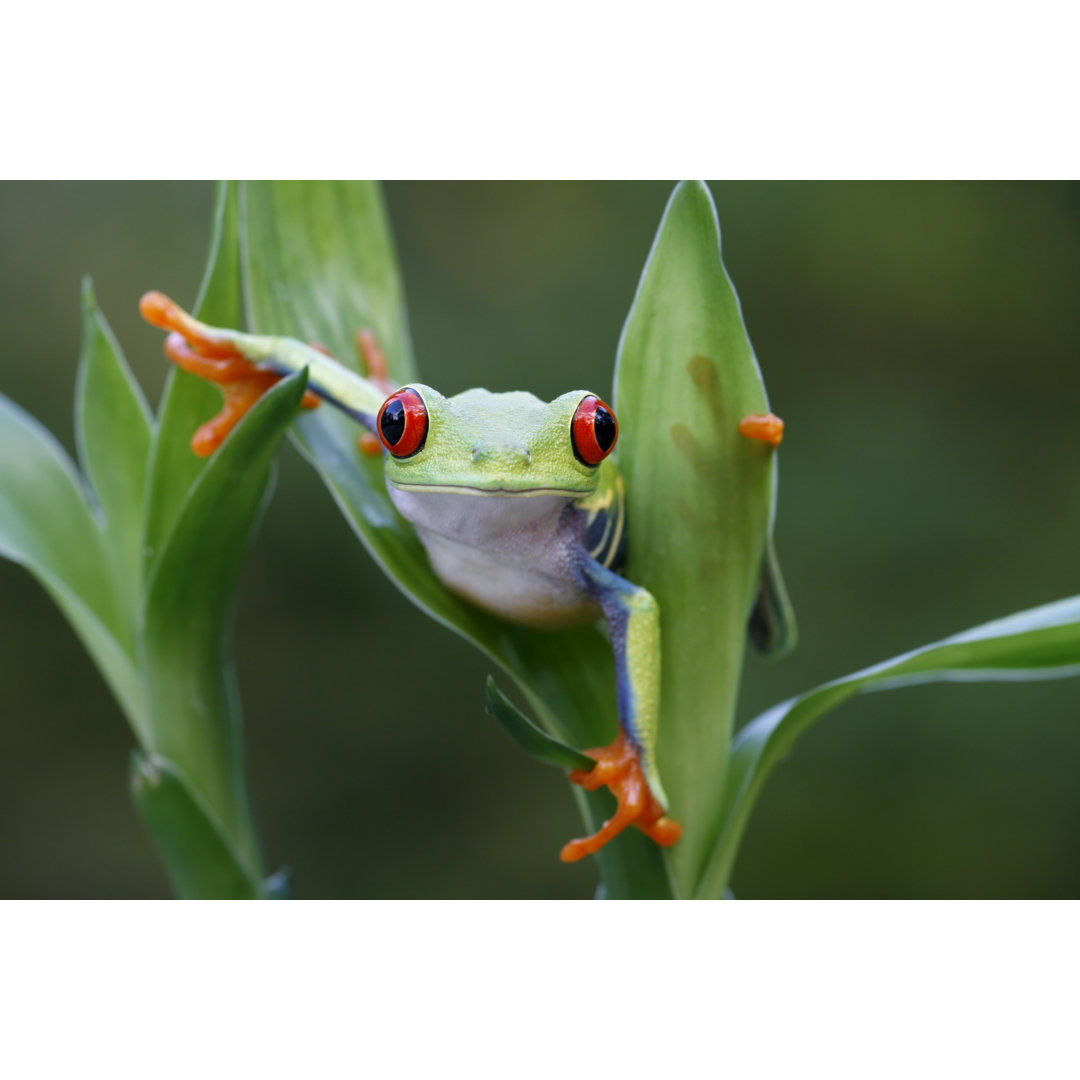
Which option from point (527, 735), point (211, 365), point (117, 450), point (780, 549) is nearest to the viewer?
point (527, 735)

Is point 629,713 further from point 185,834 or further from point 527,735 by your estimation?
point 185,834

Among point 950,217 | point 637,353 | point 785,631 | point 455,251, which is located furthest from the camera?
point 455,251

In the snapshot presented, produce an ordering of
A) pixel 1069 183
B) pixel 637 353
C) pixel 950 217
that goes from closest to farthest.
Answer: pixel 637 353 < pixel 1069 183 < pixel 950 217

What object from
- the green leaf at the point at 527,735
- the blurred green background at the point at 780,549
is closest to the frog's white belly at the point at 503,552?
the green leaf at the point at 527,735

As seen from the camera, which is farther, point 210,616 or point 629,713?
point 210,616

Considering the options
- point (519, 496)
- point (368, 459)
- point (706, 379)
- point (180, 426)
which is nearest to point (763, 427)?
point (706, 379)

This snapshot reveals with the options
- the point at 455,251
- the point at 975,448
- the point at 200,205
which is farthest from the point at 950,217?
the point at 200,205
